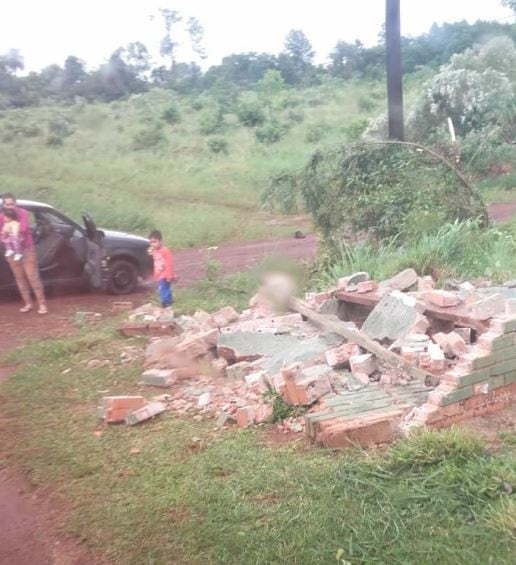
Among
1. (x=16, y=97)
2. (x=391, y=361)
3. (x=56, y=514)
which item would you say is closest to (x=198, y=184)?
(x=16, y=97)

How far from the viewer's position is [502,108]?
1806cm

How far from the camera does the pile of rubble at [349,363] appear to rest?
4547 mm

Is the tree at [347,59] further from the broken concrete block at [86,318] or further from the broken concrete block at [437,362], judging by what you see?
the broken concrete block at [437,362]

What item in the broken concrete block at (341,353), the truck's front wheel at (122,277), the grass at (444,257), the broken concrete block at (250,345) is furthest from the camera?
the truck's front wheel at (122,277)

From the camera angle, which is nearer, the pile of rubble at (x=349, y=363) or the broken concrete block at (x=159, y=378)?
the pile of rubble at (x=349, y=363)

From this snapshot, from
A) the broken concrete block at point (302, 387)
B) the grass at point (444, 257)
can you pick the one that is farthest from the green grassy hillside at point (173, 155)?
the broken concrete block at point (302, 387)

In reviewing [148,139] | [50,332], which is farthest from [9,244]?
[148,139]

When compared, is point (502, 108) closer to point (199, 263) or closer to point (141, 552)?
point (199, 263)

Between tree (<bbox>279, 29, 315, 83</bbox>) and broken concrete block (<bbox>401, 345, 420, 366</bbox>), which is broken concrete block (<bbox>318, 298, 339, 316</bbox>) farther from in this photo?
tree (<bbox>279, 29, 315, 83</bbox>)

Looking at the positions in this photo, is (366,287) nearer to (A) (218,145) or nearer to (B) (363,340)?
(B) (363,340)

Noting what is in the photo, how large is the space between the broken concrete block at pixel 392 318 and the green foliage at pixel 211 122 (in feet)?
63.5

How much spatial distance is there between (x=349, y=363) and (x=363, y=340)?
291 millimetres

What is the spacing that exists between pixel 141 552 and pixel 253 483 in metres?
0.77

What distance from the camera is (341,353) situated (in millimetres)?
5543
